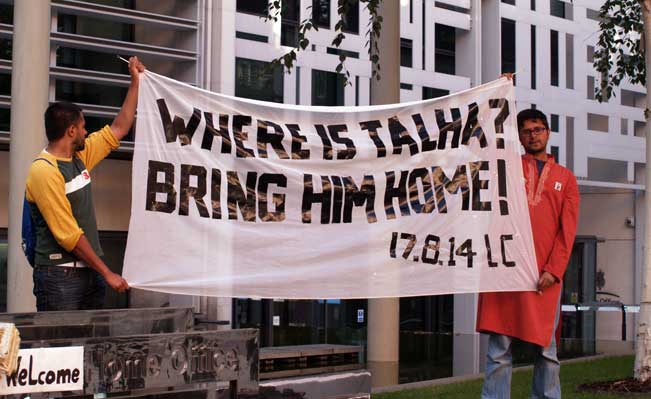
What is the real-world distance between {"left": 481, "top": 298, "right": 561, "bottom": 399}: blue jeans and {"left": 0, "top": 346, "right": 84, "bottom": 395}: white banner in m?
3.07

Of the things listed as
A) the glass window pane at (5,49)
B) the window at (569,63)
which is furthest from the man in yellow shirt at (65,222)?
the window at (569,63)

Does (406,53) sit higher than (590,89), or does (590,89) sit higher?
(590,89)

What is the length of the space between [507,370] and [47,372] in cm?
Result: 330

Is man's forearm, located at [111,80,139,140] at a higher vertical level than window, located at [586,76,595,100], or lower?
lower

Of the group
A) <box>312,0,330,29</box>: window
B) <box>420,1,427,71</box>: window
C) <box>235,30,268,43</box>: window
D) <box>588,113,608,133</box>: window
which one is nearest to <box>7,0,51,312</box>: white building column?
<box>235,30,268,43</box>: window

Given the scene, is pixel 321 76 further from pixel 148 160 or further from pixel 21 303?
pixel 148 160

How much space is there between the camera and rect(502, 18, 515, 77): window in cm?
2967

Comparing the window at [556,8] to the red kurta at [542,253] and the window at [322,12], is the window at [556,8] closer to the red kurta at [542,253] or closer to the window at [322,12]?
the window at [322,12]

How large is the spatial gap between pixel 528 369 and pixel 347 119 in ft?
24.7

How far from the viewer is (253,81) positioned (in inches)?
891

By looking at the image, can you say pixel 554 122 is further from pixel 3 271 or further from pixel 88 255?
pixel 88 255

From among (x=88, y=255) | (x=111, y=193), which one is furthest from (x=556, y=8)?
(x=88, y=255)

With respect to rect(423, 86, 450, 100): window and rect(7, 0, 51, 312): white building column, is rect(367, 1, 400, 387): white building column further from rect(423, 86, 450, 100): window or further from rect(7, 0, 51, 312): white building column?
rect(423, 86, 450, 100): window

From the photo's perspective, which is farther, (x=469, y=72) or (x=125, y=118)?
(x=469, y=72)
